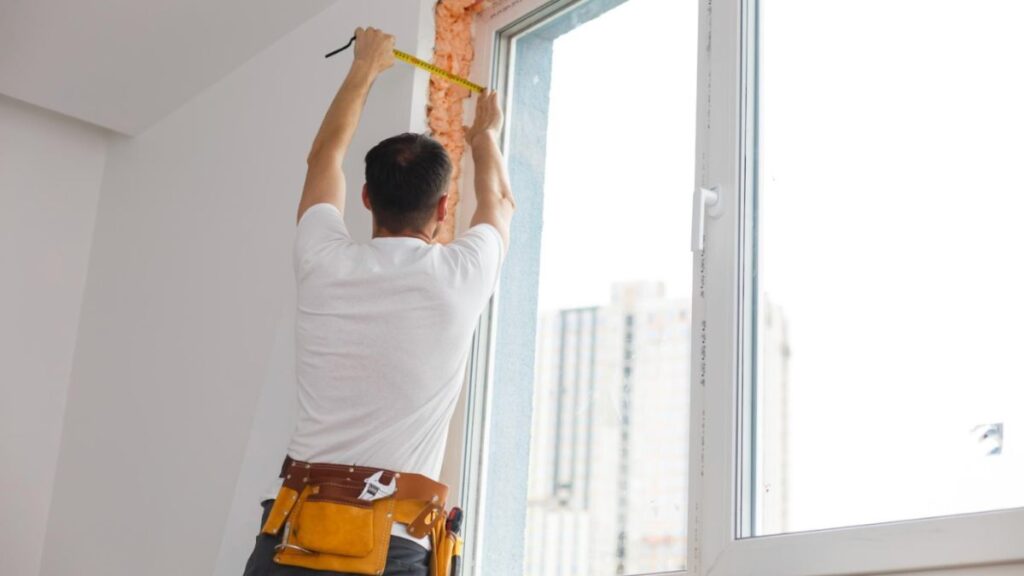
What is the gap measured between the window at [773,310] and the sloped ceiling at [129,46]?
1.03m

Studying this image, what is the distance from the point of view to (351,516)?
1917mm

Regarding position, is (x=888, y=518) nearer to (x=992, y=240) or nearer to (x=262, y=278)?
(x=992, y=240)

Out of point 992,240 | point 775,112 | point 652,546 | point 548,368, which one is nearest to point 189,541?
point 548,368

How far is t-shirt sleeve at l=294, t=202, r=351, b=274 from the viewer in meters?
2.10

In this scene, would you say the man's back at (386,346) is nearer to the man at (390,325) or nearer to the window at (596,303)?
the man at (390,325)

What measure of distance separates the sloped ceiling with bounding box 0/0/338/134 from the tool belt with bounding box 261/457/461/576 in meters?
1.57

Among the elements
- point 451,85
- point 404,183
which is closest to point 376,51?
point 451,85

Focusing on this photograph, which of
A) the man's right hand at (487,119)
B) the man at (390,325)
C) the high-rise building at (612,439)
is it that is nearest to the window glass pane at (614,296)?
the high-rise building at (612,439)

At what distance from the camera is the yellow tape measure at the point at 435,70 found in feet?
8.30

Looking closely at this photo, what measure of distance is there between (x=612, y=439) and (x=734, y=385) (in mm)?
342

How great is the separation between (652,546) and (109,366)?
2.31 m

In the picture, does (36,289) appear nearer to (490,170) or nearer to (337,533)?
(490,170)

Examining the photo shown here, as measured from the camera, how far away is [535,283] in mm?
2545

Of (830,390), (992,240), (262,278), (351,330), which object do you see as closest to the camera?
(992,240)
